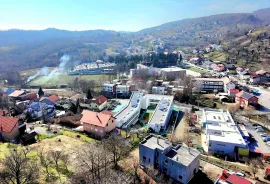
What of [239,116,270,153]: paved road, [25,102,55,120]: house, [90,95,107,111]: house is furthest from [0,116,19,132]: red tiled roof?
[239,116,270,153]: paved road

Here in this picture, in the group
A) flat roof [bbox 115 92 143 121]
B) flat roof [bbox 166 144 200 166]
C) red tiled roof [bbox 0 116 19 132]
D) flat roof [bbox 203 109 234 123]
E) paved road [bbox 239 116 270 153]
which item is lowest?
paved road [bbox 239 116 270 153]

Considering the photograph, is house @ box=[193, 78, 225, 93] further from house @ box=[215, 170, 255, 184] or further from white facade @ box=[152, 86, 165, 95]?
house @ box=[215, 170, 255, 184]

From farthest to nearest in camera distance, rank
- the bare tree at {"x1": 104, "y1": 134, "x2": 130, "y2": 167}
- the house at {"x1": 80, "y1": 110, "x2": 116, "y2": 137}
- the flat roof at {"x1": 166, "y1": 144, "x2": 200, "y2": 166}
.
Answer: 1. the house at {"x1": 80, "y1": 110, "x2": 116, "y2": 137}
2. the bare tree at {"x1": 104, "y1": 134, "x2": 130, "y2": 167}
3. the flat roof at {"x1": 166, "y1": 144, "x2": 200, "y2": 166}

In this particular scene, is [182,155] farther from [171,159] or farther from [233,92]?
[233,92]

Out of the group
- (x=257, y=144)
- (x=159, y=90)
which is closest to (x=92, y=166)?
(x=257, y=144)

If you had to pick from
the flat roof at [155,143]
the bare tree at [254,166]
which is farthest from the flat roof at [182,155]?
the bare tree at [254,166]
